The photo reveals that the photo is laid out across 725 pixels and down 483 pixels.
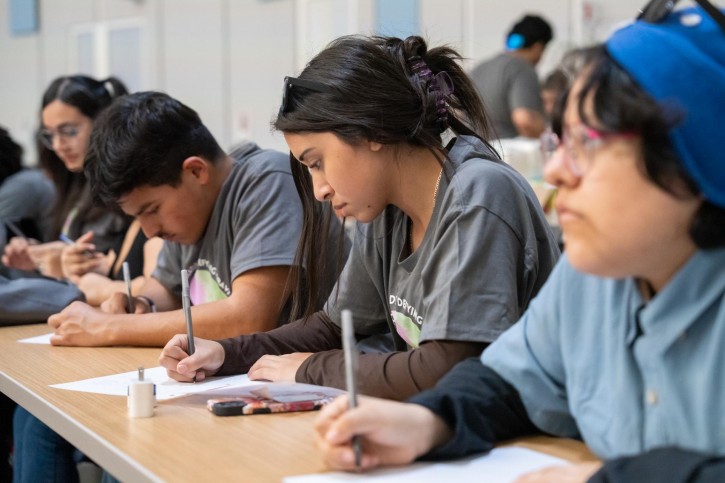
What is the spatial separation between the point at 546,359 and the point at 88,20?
6.91 metres

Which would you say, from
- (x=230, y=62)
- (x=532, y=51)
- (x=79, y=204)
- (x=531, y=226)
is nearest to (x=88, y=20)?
(x=230, y=62)

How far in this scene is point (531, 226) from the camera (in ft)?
4.42

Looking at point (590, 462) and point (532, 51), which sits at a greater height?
point (532, 51)

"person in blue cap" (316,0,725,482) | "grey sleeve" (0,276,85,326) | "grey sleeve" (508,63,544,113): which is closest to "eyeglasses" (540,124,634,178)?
"person in blue cap" (316,0,725,482)

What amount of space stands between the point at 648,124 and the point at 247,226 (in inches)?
49.8

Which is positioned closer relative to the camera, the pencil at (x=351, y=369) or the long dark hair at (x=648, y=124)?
the long dark hair at (x=648, y=124)

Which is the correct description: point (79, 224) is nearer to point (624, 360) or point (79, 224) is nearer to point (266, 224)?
point (266, 224)

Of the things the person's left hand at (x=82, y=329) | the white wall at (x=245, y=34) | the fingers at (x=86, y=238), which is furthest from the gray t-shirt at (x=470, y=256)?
the white wall at (x=245, y=34)

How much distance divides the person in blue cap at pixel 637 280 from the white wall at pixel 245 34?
11.1 feet

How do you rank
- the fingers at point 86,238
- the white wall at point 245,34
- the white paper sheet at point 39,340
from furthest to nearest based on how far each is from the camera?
the white wall at point 245,34, the fingers at point 86,238, the white paper sheet at point 39,340

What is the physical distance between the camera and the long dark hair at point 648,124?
842 millimetres

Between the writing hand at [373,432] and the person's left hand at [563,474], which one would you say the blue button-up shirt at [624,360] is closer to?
the person's left hand at [563,474]

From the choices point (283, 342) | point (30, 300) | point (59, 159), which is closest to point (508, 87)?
point (59, 159)

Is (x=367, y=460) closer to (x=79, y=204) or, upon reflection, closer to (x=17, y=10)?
(x=79, y=204)
